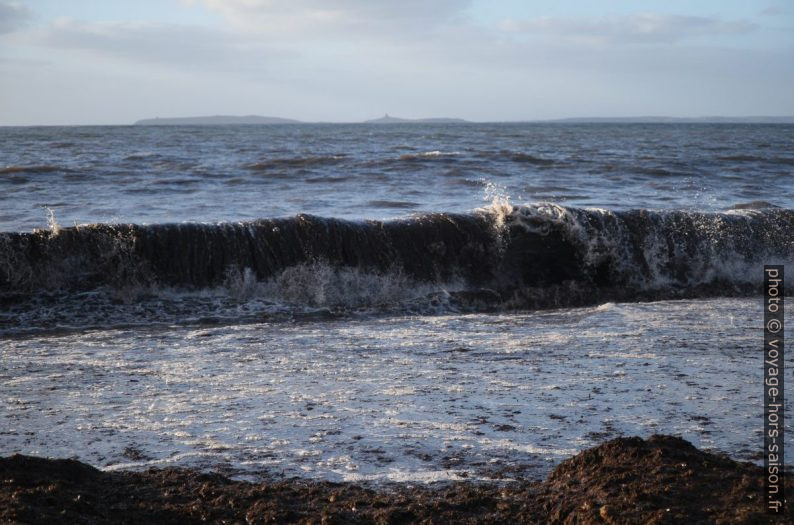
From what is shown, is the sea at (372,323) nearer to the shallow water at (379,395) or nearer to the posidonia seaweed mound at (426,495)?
the shallow water at (379,395)

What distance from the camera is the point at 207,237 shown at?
10.5 metres

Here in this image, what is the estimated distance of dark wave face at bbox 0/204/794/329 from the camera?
9500 millimetres

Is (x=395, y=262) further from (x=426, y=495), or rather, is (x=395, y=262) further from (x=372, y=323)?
(x=426, y=495)

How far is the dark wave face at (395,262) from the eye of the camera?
9.50m

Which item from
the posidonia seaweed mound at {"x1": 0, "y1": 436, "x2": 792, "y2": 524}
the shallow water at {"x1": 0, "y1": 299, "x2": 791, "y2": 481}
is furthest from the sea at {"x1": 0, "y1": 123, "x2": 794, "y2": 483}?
the posidonia seaweed mound at {"x1": 0, "y1": 436, "x2": 792, "y2": 524}

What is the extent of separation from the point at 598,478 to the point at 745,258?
9657 millimetres

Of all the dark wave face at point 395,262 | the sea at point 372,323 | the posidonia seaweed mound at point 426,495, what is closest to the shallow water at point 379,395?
the sea at point 372,323

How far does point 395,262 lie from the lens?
10.9 m

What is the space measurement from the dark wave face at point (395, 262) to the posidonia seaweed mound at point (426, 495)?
16.8 feet

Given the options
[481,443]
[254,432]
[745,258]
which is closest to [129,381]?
[254,432]

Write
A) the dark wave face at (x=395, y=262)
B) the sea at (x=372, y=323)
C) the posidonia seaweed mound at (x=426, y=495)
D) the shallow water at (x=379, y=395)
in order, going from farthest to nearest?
the dark wave face at (x=395, y=262), the sea at (x=372, y=323), the shallow water at (x=379, y=395), the posidonia seaweed mound at (x=426, y=495)

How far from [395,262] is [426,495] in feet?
23.8

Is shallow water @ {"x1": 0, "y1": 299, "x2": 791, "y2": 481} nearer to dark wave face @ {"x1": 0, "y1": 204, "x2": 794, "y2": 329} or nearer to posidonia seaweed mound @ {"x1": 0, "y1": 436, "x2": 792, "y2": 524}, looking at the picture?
posidonia seaweed mound @ {"x1": 0, "y1": 436, "x2": 792, "y2": 524}

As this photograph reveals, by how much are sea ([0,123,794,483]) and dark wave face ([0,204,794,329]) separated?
0.04 meters
